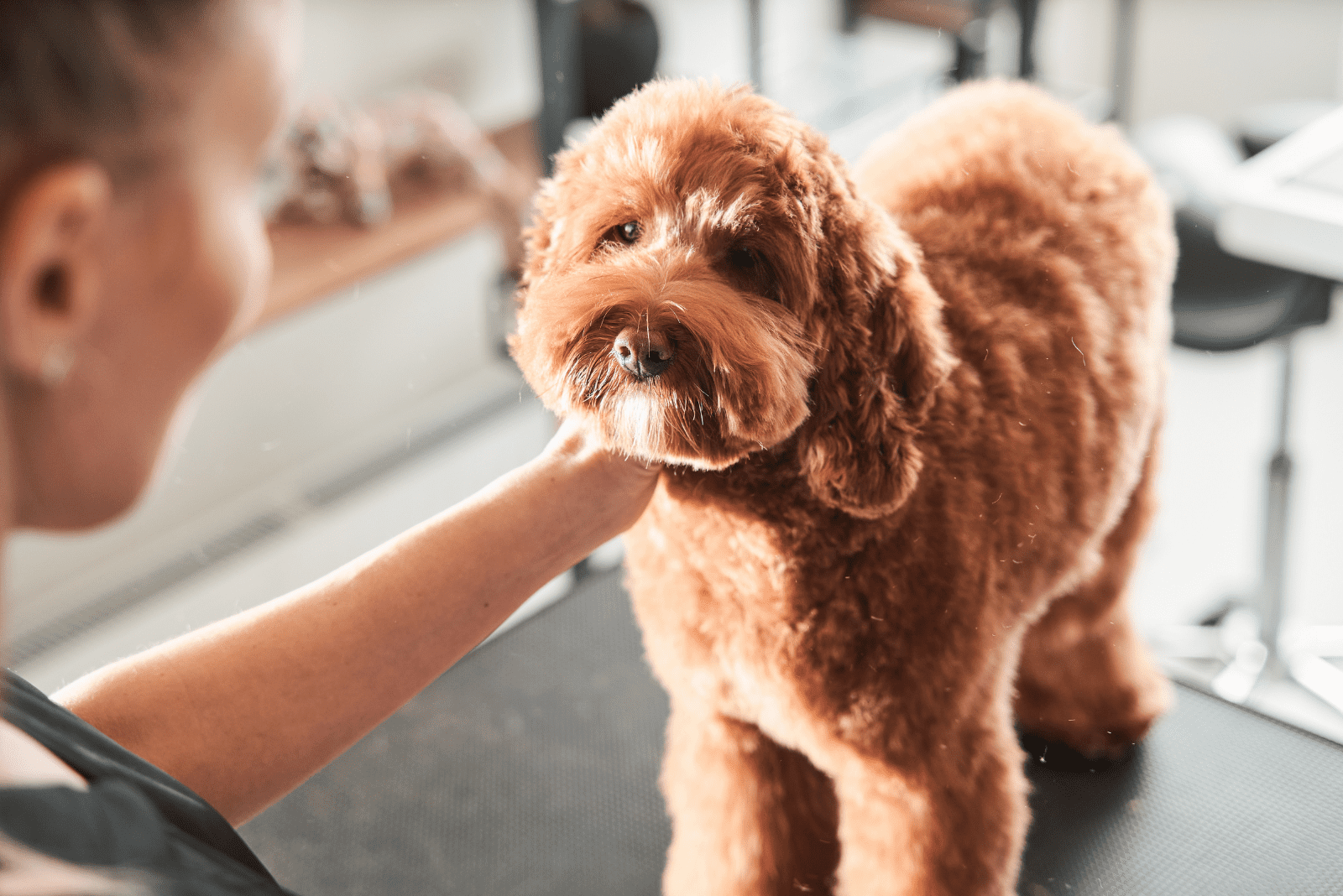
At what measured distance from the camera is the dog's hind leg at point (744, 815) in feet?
2.77

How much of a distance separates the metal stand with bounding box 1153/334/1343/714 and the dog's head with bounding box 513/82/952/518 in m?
1.00

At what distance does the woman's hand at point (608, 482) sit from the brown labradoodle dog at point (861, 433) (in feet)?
0.06

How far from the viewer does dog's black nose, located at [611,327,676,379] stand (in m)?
0.59

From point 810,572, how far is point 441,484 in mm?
1443

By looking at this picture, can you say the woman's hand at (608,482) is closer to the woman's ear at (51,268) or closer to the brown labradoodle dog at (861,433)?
the brown labradoodle dog at (861,433)

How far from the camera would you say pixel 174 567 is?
1.78 metres

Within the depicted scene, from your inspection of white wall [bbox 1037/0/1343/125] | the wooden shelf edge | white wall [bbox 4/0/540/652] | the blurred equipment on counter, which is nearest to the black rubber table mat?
the blurred equipment on counter

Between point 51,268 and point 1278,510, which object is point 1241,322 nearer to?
point 1278,510

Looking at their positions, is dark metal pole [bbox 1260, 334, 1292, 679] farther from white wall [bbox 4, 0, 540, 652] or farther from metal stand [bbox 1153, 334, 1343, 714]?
white wall [bbox 4, 0, 540, 652]

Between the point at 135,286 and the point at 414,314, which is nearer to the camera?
the point at 135,286

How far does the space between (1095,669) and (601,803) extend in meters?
0.43

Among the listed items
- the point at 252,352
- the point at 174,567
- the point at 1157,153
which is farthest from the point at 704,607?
the point at 252,352

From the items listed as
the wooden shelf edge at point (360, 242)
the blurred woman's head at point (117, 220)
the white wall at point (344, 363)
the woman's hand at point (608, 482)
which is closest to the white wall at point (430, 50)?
the white wall at point (344, 363)

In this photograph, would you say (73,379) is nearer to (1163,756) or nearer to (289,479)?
(1163,756)
